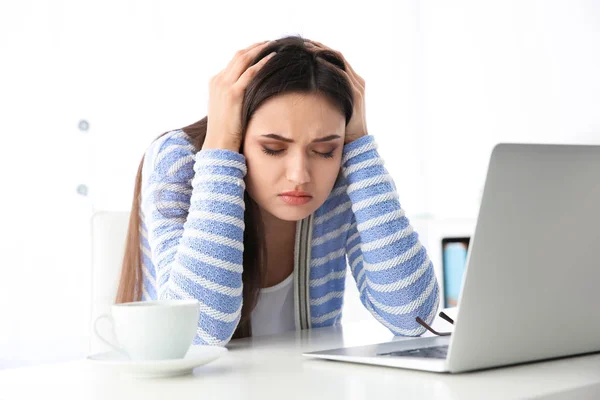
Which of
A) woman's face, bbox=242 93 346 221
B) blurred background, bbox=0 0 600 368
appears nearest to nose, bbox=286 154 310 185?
woman's face, bbox=242 93 346 221

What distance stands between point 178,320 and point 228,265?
1.10 ft

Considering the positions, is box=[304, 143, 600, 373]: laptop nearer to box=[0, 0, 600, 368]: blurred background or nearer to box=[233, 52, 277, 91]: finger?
box=[233, 52, 277, 91]: finger

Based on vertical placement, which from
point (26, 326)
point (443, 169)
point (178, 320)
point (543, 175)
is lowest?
point (26, 326)

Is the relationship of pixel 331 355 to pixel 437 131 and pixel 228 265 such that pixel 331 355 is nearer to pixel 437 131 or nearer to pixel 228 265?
pixel 228 265

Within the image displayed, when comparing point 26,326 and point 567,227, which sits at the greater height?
point 567,227

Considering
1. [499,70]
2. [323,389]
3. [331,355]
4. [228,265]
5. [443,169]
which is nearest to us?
[323,389]

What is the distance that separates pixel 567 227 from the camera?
669mm

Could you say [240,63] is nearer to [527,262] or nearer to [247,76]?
[247,76]

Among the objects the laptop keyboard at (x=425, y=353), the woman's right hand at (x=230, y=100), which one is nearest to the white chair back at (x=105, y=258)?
the woman's right hand at (x=230, y=100)

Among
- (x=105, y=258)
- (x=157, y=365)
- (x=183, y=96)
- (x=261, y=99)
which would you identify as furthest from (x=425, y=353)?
(x=183, y=96)

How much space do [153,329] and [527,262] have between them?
361 mm

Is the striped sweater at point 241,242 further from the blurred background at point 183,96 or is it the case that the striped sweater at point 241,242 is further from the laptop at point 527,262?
the blurred background at point 183,96

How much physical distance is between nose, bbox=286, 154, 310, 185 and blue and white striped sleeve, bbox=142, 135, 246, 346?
0.25 ft

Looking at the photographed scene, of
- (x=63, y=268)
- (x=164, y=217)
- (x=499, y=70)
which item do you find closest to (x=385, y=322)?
(x=164, y=217)
